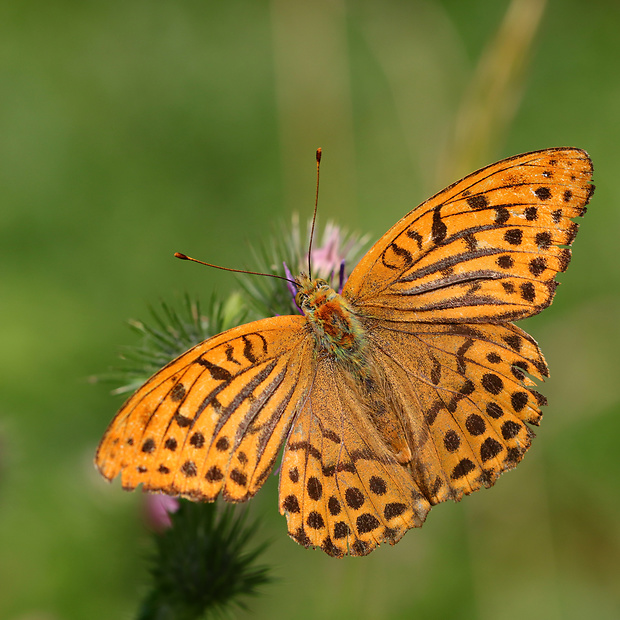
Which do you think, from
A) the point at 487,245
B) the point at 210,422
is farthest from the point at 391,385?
the point at 210,422

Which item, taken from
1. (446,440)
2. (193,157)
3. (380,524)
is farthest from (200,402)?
(193,157)

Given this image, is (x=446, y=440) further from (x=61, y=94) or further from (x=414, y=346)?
(x=61, y=94)

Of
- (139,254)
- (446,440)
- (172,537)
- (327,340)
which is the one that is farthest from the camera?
(139,254)

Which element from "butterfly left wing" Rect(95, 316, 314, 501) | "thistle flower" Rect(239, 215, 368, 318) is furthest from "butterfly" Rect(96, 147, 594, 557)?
"thistle flower" Rect(239, 215, 368, 318)

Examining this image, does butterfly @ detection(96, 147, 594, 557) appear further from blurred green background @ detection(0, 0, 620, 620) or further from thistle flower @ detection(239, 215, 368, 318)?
blurred green background @ detection(0, 0, 620, 620)

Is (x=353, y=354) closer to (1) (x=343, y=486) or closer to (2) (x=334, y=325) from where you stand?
(2) (x=334, y=325)

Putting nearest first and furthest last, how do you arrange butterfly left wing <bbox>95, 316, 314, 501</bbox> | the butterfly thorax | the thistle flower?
butterfly left wing <bbox>95, 316, 314, 501</bbox> < the butterfly thorax < the thistle flower

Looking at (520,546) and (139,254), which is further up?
(139,254)
